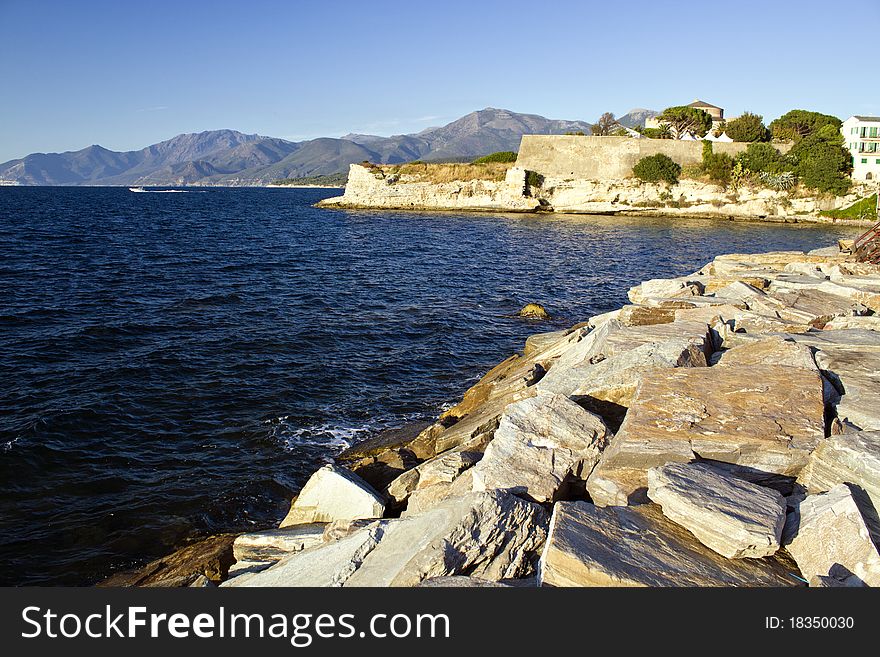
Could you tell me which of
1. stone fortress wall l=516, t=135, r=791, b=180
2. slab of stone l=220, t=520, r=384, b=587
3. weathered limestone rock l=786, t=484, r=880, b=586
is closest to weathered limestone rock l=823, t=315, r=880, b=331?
weathered limestone rock l=786, t=484, r=880, b=586

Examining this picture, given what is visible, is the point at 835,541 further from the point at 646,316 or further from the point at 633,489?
the point at 646,316

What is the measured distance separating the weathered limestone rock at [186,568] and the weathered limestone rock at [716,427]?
5034 millimetres

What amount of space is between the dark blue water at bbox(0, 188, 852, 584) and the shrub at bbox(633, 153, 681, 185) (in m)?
33.4

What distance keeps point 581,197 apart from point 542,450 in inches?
2827

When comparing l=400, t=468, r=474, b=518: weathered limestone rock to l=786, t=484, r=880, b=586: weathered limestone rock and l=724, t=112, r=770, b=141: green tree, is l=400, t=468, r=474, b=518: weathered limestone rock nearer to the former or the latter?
l=786, t=484, r=880, b=586: weathered limestone rock

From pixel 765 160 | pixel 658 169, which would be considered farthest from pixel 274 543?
pixel 765 160

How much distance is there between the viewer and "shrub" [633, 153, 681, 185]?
231 feet

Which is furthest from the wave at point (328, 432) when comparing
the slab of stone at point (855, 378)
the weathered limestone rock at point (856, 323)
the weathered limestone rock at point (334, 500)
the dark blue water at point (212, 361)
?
the weathered limestone rock at point (856, 323)

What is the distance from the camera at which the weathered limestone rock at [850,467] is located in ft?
17.5

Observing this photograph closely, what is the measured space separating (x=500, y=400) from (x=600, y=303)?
15.1 m

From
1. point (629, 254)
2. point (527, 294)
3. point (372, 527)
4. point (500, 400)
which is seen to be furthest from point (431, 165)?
point (372, 527)

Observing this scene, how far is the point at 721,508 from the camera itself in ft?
16.8

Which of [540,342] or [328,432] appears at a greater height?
[540,342]
